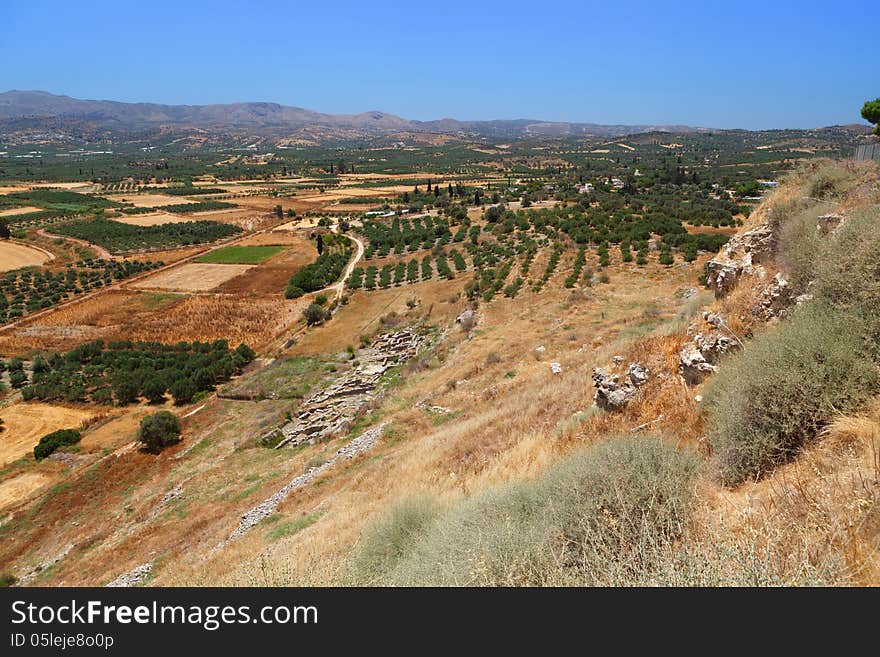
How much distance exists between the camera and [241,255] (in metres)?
66.6

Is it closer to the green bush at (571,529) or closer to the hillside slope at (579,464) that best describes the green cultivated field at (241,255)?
the hillside slope at (579,464)

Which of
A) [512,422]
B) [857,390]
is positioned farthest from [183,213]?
[857,390]

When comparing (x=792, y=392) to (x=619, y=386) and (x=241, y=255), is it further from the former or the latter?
(x=241, y=255)

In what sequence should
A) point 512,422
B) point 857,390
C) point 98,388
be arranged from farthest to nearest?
point 98,388, point 512,422, point 857,390

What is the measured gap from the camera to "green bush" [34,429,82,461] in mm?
21938

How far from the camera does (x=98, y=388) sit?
94.6 ft

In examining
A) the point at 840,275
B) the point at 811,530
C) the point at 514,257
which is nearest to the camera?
the point at 811,530

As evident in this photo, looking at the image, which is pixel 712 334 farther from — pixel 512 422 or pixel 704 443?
pixel 512 422

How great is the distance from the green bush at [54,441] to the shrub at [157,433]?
15.8ft

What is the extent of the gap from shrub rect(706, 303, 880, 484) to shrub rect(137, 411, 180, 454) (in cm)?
2173

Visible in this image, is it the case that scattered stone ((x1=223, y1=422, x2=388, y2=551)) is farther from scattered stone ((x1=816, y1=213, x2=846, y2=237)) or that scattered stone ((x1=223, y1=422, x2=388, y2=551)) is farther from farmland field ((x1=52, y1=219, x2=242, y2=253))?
farmland field ((x1=52, y1=219, x2=242, y2=253))

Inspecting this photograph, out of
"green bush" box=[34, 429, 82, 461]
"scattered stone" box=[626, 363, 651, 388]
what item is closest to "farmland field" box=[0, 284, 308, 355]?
"green bush" box=[34, 429, 82, 461]

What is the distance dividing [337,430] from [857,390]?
1576 centimetres

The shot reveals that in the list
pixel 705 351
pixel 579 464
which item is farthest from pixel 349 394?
pixel 579 464
